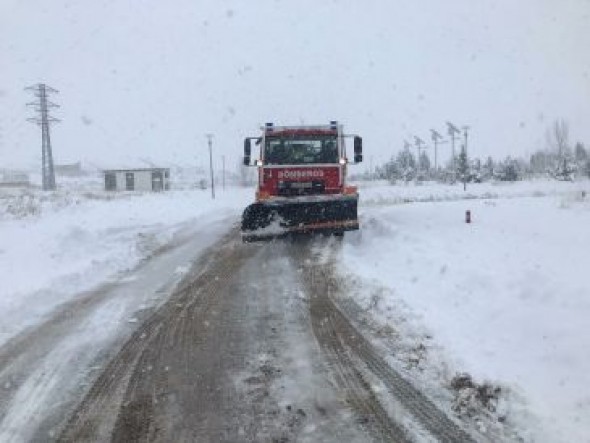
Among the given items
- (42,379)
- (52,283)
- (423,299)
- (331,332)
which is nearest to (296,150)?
(52,283)

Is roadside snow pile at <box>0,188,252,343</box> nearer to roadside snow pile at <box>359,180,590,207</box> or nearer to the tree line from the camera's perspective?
roadside snow pile at <box>359,180,590,207</box>

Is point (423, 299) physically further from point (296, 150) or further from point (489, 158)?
point (489, 158)

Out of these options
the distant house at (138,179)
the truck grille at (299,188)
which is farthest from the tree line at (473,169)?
the truck grille at (299,188)

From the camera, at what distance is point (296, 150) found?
55.8 ft

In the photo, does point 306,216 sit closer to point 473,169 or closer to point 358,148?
point 358,148

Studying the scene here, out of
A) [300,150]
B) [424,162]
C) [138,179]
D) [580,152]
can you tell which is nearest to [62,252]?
[300,150]

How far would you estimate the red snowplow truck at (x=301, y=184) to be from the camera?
16094mm

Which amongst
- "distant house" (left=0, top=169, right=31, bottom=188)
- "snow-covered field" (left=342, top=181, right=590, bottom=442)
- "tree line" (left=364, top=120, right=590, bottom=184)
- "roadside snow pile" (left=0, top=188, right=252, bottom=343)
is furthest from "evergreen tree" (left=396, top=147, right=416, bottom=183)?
"snow-covered field" (left=342, top=181, right=590, bottom=442)

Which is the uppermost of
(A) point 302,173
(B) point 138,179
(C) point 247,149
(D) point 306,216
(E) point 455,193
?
(C) point 247,149

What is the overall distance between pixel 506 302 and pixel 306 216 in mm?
8640

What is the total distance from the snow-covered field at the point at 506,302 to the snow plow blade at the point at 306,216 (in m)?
0.61

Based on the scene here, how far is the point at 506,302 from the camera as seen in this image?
789cm

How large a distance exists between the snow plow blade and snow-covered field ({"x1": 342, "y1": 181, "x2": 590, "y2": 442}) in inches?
23.9

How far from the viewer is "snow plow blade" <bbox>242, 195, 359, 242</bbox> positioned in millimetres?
16078
